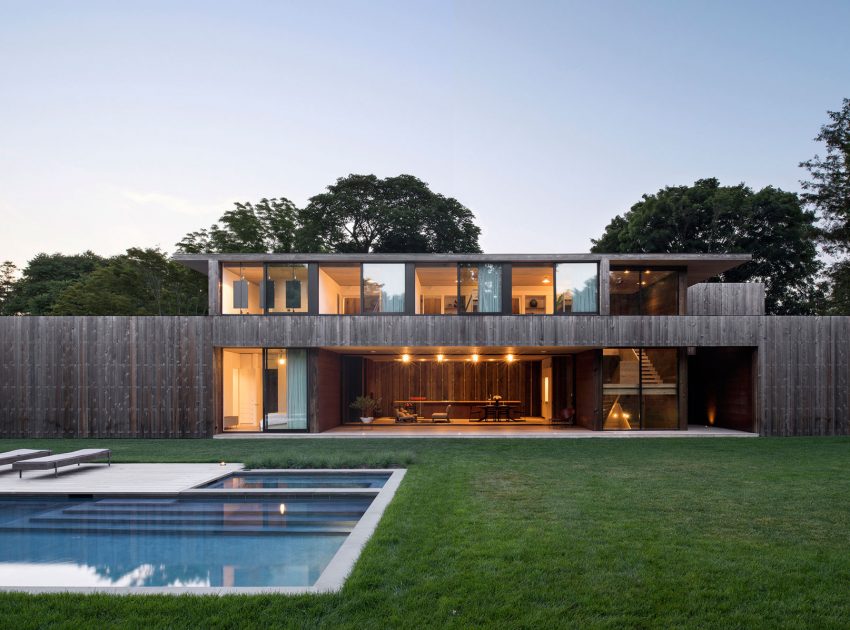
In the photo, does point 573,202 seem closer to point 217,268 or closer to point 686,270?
point 686,270

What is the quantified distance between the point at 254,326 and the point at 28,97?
12682mm

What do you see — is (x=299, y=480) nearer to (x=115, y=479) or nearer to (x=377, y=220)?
(x=115, y=479)

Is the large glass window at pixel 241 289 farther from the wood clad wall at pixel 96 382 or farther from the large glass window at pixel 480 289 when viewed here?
the large glass window at pixel 480 289

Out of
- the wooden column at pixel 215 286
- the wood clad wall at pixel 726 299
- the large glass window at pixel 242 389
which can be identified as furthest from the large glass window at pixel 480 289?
the wooden column at pixel 215 286

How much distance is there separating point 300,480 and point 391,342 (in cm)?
757

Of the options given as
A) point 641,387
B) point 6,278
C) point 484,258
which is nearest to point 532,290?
point 484,258

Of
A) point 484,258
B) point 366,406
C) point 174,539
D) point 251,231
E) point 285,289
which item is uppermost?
point 251,231

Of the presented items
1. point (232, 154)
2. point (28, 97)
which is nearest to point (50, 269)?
point (232, 154)

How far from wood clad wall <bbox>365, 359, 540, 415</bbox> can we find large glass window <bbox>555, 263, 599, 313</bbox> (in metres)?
6.67

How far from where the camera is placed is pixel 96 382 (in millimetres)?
15625

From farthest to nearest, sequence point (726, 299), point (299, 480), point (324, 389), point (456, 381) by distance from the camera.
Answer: point (456, 381)
point (726, 299)
point (324, 389)
point (299, 480)

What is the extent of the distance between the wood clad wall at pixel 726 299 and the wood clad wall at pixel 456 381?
6547 millimetres

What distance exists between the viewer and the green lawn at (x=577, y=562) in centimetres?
346

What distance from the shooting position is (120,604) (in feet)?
12.0
